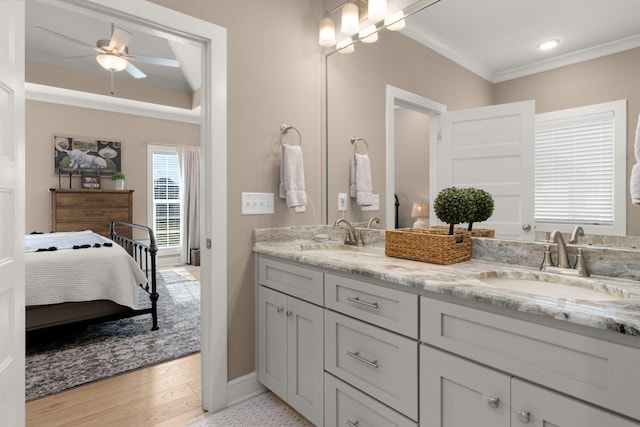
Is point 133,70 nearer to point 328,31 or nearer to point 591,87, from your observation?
point 328,31

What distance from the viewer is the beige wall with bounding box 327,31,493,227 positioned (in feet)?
5.49

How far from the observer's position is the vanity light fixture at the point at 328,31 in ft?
7.31

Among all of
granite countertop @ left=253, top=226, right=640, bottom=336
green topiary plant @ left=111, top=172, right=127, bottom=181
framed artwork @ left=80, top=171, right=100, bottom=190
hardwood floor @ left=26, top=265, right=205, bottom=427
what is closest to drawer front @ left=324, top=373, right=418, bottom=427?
granite countertop @ left=253, top=226, right=640, bottom=336

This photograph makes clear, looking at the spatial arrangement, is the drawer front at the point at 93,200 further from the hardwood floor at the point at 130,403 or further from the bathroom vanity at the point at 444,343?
the bathroom vanity at the point at 444,343

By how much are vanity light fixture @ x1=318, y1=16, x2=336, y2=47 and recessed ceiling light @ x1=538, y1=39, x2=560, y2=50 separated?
1254mm

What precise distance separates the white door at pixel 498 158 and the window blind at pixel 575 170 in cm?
5

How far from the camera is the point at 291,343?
5.75 ft

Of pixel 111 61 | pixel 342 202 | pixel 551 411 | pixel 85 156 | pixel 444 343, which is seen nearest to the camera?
pixel 551 411

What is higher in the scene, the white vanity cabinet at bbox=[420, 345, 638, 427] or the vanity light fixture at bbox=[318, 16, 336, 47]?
the vanity light fixture at bbox=[318, 16, 336, 47]

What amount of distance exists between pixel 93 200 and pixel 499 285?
546 centimetres

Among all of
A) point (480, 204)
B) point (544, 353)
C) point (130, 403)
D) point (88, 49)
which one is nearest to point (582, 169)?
point (480, 204)

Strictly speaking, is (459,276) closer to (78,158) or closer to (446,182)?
(446,182)

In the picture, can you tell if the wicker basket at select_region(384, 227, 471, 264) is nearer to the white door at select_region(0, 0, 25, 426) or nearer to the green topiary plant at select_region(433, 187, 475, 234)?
the green topiary plant at select_region(433, 187, 475, 234)

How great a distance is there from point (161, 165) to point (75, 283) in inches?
146
